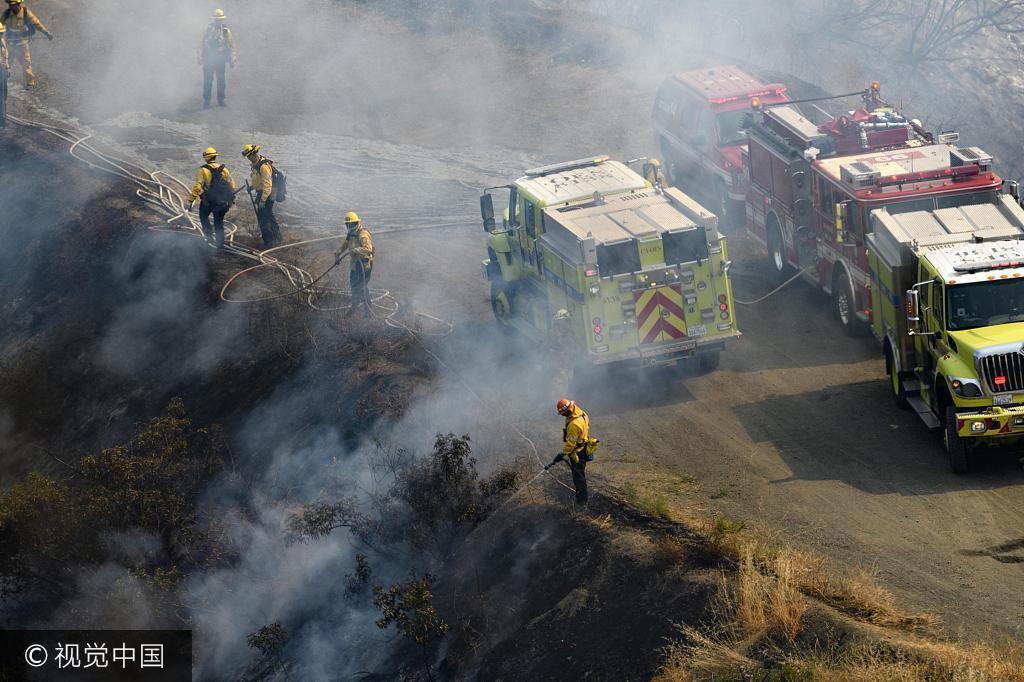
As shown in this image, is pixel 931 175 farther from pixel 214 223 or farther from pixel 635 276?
pixel 214 223

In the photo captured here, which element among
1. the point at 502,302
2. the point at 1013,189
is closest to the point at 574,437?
the point at 502,302

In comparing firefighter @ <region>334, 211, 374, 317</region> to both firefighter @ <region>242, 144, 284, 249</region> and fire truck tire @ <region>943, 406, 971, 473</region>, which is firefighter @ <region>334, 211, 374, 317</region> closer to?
firefighter @ <region>242, 144, 284, 249</region>

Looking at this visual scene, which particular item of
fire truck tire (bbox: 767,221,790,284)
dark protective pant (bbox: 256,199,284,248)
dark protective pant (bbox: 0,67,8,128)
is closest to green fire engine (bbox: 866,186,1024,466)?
fire truck tire (bbox: 767,221,790,284)

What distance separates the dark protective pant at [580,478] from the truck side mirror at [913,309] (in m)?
4.50

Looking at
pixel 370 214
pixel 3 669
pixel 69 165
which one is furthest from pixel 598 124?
pixel 3 669

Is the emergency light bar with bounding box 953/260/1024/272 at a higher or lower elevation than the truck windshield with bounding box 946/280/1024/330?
higher

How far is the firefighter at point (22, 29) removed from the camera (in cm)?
2798

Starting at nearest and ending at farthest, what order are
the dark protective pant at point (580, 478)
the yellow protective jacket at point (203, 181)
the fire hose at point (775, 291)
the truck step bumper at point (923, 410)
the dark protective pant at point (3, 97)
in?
the dark protective pant at point (580, 478) < the truck step bumper at point (923, 410) < the fire hose at point (775, 291) < the yellow protective jacket at point (203, 181) < the dark protective pant at point (3, 97)

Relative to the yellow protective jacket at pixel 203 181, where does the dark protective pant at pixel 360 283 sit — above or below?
below

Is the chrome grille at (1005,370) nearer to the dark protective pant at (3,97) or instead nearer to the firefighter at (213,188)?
the firefighter at (213,188)

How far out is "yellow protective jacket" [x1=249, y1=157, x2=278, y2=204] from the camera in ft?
67.2

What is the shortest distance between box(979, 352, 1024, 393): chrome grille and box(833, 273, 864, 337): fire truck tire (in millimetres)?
4485

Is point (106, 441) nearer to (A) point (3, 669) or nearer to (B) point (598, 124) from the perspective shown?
(A) point (3, 669)

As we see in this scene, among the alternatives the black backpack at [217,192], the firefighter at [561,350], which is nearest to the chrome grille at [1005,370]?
the firefighter at [561,350]
